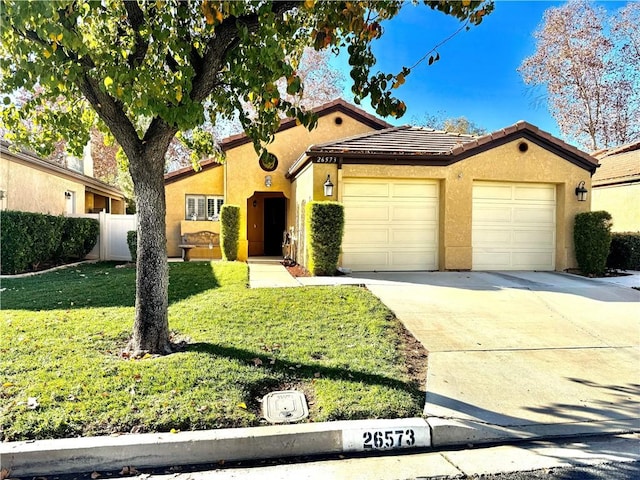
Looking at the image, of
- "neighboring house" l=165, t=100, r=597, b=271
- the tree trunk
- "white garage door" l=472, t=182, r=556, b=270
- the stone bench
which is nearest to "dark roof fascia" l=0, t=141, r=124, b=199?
the stone bench

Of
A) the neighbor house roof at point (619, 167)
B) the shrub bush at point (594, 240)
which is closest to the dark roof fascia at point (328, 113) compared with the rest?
the shrub bush at point (594, 240)

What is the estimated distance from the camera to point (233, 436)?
347 cm

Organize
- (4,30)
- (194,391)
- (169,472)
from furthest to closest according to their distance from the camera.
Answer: (194,391) < (4,30) < (169,472)

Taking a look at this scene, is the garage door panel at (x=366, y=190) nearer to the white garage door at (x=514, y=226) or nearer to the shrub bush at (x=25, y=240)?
the white garage door at (x=514, y=226)

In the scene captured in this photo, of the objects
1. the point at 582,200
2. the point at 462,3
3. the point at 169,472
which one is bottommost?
the point at 169,472

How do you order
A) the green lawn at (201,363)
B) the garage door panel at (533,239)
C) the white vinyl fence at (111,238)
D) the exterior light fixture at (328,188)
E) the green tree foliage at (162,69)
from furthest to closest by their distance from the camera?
the white vinyl fence at (111,238) < the garage door panel at (533,239) < the exterior light fixture at (328,188) < the green tree foliage at (162,69) < the green lawn at (201,363)

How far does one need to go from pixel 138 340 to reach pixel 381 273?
23.2 ft

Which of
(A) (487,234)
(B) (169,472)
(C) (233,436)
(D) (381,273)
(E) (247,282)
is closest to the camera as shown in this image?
(B) (169,472)

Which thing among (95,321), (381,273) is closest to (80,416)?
(95,321)

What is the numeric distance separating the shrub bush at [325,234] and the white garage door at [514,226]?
4257 mm

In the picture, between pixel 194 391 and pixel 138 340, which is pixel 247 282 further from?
pixel 194 391

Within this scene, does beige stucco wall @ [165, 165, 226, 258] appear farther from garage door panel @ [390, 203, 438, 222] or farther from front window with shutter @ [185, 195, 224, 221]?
garage door panel @ [390, 203, 438, 222]

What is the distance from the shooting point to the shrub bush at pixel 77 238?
13516 millimetres

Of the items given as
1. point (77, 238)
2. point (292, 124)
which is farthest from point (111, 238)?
point (292, 124)
